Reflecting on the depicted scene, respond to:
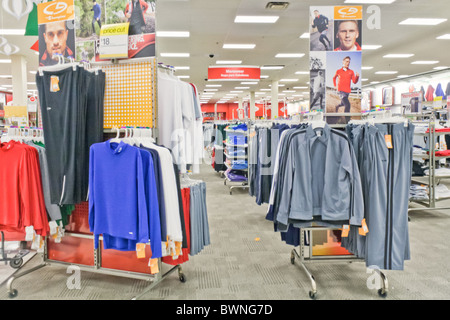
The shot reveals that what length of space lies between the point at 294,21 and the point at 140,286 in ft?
22.5

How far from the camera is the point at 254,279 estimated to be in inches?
128

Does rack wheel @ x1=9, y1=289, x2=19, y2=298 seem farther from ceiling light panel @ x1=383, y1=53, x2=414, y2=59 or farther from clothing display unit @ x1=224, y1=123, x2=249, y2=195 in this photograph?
ceiling light panel @ x1=383, y1=53, x2=414, y2=59

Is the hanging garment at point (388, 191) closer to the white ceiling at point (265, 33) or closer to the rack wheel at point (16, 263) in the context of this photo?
the rack wheel at point (16, 263)

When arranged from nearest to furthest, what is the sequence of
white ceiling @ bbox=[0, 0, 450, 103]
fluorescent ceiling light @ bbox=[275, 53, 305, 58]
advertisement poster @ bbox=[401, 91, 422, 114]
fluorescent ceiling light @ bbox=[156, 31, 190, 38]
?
white ceiling @ bbox=[0, 0, 450, 103] → fluorescent ceiling light @ bbox=[156, 31, 190, 38] → advertisement poster @ bbox=[401, 91, 422, 114] → fluorescent ceiling light @ bbox=[275, 53, 305, 58]

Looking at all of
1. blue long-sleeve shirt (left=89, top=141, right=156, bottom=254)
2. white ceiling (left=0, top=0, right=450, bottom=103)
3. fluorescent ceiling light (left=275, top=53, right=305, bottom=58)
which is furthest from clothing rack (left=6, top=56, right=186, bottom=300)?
fluorescent ceiling light (left=275, top=53, right=305, bottom=58)

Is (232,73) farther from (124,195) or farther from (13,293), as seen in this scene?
(13,293)

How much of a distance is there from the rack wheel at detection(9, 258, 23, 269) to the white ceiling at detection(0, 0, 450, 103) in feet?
16.7

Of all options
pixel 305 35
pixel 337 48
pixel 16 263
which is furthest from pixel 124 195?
pixel 305 35

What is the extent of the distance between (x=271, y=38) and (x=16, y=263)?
8136 mm

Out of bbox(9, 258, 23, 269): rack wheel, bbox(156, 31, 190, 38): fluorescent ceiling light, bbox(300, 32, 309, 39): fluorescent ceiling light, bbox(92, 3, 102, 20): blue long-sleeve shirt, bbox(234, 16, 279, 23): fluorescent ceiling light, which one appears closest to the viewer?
bbox(92, 3, 102, 20): blue long-sleeve shirt

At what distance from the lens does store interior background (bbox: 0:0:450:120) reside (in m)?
7.02

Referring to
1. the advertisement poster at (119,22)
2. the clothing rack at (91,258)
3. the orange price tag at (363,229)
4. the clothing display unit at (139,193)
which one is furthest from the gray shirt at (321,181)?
the advertisement poster at (119,22)

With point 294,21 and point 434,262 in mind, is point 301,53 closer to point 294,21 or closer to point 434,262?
point 294,21

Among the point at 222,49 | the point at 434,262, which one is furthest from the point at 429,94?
the point at 434,262
